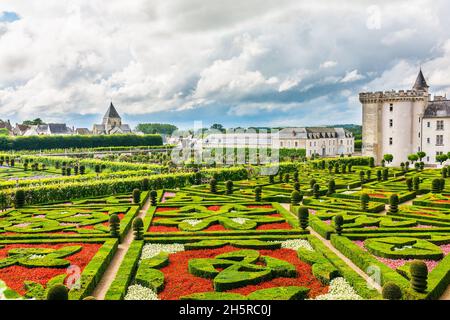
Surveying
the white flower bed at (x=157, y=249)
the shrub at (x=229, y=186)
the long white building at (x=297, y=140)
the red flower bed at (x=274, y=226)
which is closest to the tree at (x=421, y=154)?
the long white building at (x=297, y=140)

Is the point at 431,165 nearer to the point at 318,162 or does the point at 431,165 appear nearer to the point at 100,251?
the point at 318,162

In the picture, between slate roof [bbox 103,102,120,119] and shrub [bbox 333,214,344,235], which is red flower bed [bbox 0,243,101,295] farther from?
slate roof [bbox 103,102,120,119]

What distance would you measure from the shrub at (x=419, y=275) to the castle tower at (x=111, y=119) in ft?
331

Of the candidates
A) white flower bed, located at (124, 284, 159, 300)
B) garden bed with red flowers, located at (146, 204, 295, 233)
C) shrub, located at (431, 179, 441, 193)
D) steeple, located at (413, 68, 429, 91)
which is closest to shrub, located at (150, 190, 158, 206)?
garden bed with red flowers, located at (146, 204, 295, 233)

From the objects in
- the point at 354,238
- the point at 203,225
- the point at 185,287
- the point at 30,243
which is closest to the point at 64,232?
the point at 30,243

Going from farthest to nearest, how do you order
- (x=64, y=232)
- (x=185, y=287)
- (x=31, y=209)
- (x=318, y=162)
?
(x=318, y=162), (x=31, y=209), (x=64, y=232), (x=185, y=287)

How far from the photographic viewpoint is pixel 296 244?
1242cm

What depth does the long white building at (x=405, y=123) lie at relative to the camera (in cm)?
4253

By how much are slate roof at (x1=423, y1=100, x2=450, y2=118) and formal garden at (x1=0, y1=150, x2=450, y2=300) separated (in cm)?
2366

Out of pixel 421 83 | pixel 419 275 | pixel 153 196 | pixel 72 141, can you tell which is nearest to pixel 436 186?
pixel 153 196

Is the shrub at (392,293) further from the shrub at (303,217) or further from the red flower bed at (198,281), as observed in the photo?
the shrub at (303,217)

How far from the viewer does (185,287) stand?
8.90 metres
